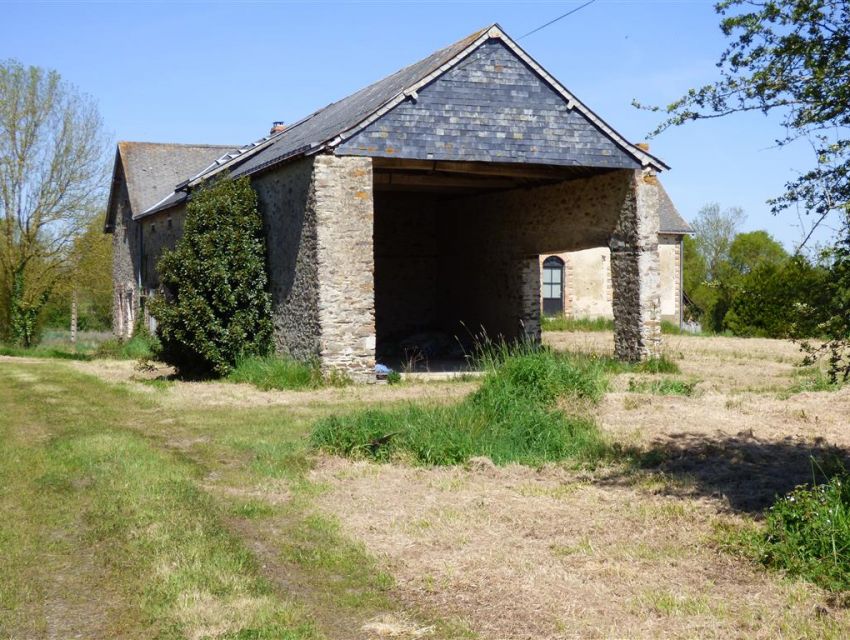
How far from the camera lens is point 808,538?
18.6 feet

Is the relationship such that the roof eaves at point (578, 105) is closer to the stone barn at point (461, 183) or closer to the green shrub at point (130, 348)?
the stone barn at point (461, 183)

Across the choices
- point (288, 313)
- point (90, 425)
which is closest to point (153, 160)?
point (288, 313)

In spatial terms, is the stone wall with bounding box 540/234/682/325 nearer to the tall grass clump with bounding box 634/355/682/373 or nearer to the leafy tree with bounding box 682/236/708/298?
the leafy tree with bounding box 682/236/708/298

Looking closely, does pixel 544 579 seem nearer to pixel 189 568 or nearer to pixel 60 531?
pixel 189 568

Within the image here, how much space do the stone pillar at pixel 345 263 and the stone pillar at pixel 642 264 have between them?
16.8 ft

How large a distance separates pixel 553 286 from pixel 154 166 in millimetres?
15040

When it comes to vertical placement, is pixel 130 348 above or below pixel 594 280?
below

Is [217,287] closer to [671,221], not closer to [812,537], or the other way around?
[812,537]

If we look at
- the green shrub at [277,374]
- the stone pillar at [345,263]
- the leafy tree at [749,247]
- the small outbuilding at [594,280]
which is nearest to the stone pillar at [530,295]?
the stone pillar at [345,263]

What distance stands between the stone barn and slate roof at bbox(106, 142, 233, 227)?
8206 mm

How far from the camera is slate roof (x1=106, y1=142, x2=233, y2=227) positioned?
98.7ft

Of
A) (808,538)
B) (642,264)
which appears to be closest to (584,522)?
(808,538)

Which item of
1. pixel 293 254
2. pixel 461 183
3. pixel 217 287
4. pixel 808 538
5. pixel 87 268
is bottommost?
pixel 808 538

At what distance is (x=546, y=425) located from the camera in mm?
9555
